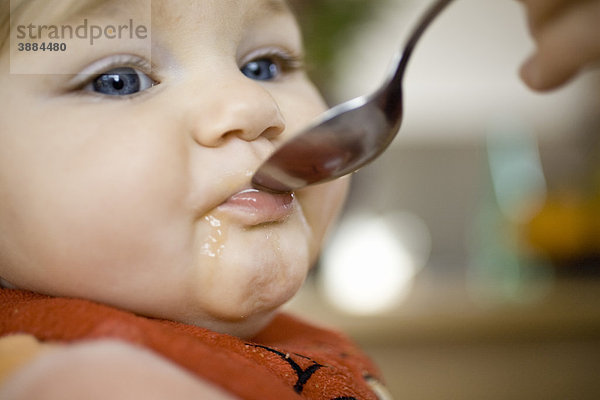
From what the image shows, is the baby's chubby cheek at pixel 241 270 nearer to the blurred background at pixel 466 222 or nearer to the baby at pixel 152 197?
the baby at pixel 152 197

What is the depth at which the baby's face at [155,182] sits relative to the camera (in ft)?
1.26

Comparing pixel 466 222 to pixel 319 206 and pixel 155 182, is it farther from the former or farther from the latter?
pixel 155 182

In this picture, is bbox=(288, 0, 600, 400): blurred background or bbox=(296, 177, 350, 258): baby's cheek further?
bbox=(288, 0, 600, 400): blurred background

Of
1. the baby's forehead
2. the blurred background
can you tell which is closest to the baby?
the baby's forehead

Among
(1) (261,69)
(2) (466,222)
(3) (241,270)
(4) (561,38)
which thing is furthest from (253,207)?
(2) (466,222)

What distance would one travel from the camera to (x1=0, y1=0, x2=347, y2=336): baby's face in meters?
0.38

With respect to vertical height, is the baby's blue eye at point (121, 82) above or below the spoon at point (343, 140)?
above

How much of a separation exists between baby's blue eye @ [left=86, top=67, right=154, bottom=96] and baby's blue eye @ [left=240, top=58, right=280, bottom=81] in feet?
0.32

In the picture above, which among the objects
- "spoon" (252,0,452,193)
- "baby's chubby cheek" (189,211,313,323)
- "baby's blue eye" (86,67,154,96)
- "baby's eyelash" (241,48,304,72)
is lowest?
"baby's chubby cheek" (189,211,313,323)

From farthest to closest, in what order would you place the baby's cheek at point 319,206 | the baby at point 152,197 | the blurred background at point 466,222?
the blurred background at point 466,222, the baby's cheek at point 319,206, the baby at point 152,197

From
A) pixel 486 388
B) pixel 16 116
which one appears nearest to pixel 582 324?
pixel 486 388

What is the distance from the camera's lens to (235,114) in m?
0.40

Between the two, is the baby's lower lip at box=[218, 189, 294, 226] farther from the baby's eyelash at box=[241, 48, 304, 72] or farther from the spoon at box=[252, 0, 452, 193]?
the baby's eyelash at box=[241, 48, 304, 72]

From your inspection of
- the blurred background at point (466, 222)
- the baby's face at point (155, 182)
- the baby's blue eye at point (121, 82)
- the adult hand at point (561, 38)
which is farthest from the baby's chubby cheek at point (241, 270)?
the blurred background at point (466, 222)
